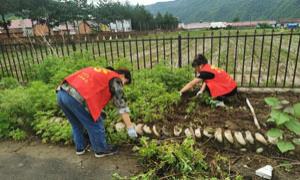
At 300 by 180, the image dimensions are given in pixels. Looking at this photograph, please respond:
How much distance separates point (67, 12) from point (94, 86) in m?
39.5

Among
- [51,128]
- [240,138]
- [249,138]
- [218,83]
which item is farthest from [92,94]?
[218,83]

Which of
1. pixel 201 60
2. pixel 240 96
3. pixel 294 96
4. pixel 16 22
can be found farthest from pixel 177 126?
pixel 16 22

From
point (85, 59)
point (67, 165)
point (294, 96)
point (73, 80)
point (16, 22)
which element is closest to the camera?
point (73, 80)

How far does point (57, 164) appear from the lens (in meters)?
3.21

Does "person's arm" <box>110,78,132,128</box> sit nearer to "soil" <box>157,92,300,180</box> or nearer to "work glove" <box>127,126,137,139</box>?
"work glove" <box>127,126,137,139</box>

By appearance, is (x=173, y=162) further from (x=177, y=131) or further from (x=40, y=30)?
(x=40, y=30)

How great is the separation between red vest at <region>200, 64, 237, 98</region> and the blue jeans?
2068mm

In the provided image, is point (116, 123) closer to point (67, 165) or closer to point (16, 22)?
point (67, 165)

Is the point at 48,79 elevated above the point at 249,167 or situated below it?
above

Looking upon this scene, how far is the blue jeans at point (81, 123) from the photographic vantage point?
2.90 meters

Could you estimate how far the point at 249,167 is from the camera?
9.59 ft

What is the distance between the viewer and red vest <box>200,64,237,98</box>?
4230mm

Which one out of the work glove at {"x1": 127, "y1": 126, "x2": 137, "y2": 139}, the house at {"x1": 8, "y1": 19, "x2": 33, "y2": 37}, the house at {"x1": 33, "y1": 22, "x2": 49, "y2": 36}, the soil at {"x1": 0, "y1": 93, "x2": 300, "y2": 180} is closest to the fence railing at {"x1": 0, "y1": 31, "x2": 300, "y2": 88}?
the house at {"x1": 33, "y1": 22, "x2": 49, "y2": 36}

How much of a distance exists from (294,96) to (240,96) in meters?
1.02
